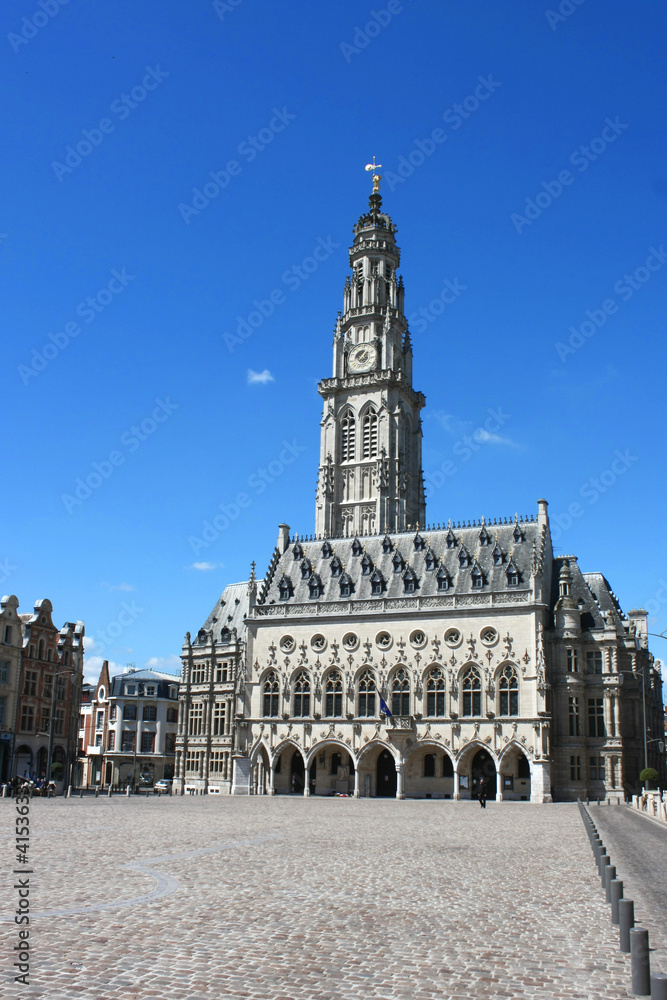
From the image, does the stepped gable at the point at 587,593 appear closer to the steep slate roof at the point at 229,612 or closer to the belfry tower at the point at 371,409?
the belfry tower at the point at 371,409

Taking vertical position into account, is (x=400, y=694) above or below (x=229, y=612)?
below

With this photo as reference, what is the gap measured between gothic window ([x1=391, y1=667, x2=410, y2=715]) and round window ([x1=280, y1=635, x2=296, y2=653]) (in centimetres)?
978

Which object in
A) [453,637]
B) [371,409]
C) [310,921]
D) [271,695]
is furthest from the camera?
[371,409]

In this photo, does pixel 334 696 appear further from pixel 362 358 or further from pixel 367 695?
pixel 362 358

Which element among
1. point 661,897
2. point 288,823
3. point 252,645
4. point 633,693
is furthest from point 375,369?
point 661,897

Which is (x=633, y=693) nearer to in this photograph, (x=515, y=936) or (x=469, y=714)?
(x=469, y=714)

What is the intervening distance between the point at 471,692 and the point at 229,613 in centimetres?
2970

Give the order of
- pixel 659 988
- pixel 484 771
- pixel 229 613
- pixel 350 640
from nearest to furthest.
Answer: pixel 659 988
pixel 484 771
pixel 350 640
pixel 229 613

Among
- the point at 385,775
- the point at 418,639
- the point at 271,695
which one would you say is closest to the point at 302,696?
the point at 271,695

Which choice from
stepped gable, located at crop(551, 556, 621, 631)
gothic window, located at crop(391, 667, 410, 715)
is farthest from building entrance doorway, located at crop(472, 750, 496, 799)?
stepped gable, located at crop(551, 556, 621, 631)

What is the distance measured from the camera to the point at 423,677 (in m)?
69.9

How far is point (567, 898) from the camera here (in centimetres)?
1797

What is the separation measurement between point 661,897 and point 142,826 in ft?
70.5

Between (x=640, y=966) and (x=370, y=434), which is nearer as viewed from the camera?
(x=640, y=966)
